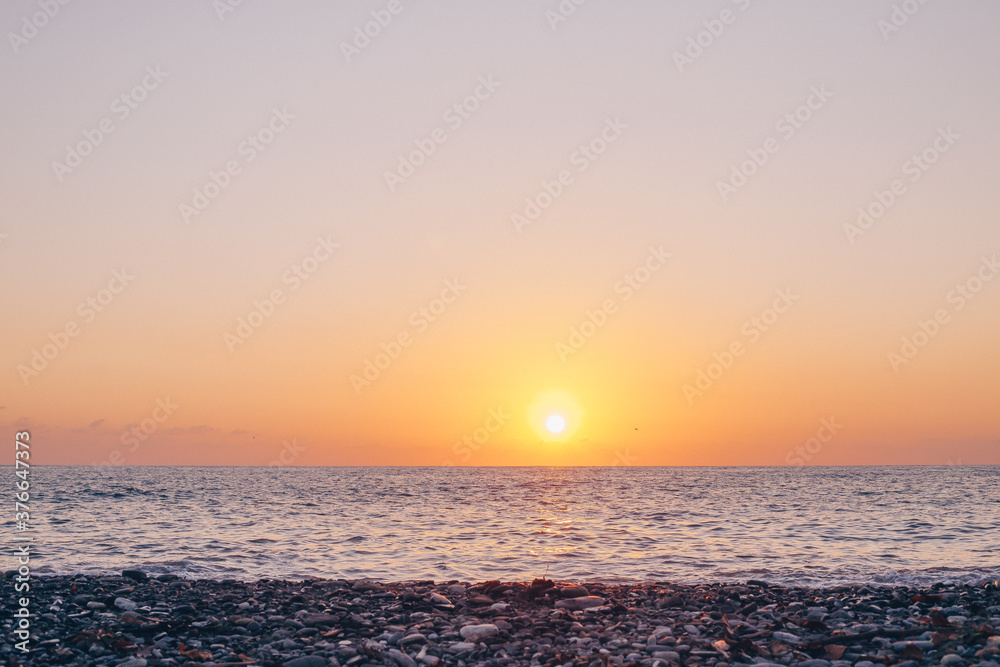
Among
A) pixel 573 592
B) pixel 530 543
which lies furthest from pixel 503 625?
pixel 530 543

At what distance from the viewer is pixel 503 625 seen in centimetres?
1169

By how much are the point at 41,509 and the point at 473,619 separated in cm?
3945

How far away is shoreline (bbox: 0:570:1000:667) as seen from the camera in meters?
9.92

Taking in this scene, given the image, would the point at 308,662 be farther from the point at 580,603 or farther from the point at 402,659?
the point at 580,603

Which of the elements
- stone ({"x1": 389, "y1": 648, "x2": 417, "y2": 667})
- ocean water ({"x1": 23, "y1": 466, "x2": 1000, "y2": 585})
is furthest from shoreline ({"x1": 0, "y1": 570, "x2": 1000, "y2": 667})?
ocean water ({"x1": 23, "y1": 466, "x2": 1000, "y2": 585})

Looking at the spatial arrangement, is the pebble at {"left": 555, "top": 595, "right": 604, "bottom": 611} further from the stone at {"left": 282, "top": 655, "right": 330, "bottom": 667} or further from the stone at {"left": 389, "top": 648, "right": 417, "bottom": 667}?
the stone at {"left": 282, "top": 655, "right": 330, "bottom": 667}

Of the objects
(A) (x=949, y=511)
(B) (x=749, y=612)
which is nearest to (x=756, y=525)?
(A) (x=949, y=511)

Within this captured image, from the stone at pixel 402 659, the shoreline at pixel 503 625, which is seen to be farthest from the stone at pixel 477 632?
the stone at pixel 402 659

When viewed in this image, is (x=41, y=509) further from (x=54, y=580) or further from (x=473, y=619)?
(x=473, y=619)

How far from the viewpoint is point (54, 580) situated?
15969 mm

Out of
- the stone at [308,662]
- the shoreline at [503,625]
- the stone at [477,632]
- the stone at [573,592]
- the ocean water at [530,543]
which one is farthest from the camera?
the ocean water at [530,543]

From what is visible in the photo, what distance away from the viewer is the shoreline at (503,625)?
32.6ft

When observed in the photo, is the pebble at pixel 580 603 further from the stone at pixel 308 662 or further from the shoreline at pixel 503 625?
the stone at pixel 308 662

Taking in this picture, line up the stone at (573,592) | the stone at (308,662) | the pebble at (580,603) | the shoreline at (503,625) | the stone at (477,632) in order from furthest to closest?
the stone at (573,592) < the pebble at (580,603) < the stone at (477,632) < the shoreline at (503,625) < the stone at (308,662)
